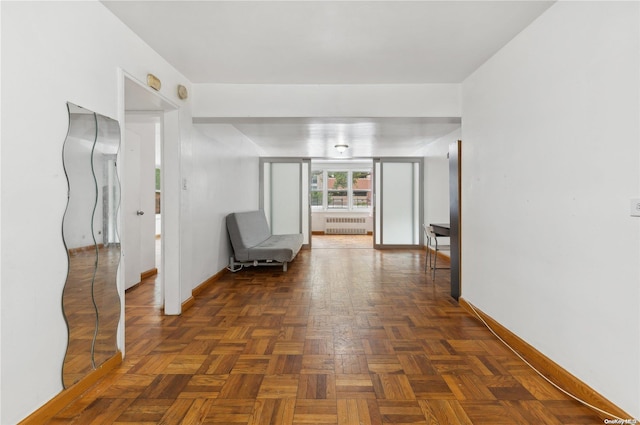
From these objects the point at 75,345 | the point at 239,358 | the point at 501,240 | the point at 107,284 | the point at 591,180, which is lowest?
the point at 239,358

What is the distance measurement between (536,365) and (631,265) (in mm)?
934

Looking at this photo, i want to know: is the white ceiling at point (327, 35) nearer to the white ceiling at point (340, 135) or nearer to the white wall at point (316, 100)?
the white wall at point (316, 100)

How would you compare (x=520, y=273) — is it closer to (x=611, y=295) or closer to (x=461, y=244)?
(x=611, y=295)

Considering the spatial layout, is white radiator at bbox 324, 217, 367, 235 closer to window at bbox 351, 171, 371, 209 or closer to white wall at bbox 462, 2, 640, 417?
window at bbox 351, 171, 371, 209

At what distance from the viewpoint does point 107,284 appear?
198cm

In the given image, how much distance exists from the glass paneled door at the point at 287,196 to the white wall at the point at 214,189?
4.12 ft

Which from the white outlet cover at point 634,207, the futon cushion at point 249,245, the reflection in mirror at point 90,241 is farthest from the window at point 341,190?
the white outlet cover at point 634,207

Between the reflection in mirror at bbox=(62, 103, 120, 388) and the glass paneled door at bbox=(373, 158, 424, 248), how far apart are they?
557cm

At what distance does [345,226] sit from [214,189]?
6.01 meters

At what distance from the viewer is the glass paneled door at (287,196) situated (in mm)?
6938

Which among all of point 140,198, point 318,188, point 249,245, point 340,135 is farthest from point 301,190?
point 140,198

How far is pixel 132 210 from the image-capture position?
395cm

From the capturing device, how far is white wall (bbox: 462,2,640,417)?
4.86ft

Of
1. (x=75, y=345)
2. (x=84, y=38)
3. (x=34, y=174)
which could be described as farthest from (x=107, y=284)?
(x=84, y=38)
